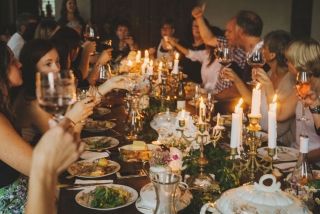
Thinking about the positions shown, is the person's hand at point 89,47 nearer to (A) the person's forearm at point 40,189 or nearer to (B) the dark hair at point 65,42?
(B) the dark hair at point 65,42

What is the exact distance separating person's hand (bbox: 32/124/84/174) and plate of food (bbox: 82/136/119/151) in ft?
4.53

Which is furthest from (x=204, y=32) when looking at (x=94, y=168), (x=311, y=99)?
(x=94, y=168)

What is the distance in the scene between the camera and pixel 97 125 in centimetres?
314

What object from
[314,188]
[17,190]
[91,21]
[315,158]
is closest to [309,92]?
[315,158]

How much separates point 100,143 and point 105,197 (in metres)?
0.85

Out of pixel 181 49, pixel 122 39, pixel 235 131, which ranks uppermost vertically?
pixel 122 39

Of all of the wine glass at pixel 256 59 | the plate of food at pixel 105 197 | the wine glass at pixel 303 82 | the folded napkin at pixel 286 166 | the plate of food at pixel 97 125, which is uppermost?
the wine glass at pixel 256 59

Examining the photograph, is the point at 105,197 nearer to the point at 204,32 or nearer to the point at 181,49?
the point at 204,32

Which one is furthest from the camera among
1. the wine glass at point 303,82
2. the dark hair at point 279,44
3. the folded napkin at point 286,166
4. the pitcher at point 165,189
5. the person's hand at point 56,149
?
Result: the dark hair at point 279,44

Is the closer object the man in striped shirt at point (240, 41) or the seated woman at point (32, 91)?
the seated woman at point (32, 91)

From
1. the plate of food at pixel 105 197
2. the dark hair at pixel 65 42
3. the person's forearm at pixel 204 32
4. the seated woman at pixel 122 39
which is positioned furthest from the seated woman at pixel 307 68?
the seated woman at pixel 122 39

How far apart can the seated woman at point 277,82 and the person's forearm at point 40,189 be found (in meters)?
2.11

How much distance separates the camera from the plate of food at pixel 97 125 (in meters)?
3.05

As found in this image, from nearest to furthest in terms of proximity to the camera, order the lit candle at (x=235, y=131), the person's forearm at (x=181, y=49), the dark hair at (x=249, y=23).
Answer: the lit candle at (x=235, y=131)
the dark hair at (x=249, y=23)
the person's forearm at (x=181, y=49)
